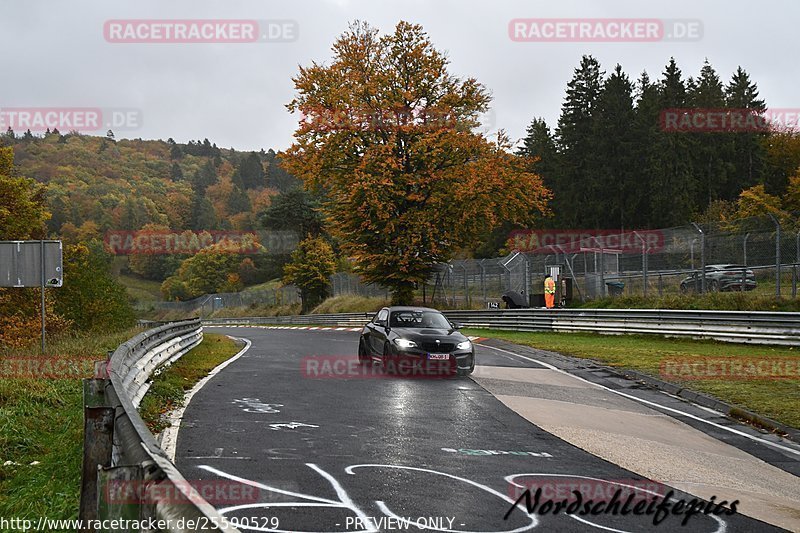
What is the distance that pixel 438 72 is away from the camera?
3800 cm

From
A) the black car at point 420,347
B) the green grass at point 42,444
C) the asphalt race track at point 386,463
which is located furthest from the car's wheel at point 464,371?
the green grass at point 42,444

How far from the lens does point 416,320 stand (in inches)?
656

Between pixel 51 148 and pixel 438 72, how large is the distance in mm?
167445

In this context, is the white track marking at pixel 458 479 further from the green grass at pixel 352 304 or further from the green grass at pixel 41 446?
the green grass at pixel 352 304

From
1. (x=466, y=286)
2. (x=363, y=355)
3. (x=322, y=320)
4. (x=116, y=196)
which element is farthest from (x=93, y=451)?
(x=116, y=196)

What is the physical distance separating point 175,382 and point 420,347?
4.59 metres

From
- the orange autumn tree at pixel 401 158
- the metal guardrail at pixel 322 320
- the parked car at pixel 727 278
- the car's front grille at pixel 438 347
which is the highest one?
the orange autumn tree at pixel 401 158

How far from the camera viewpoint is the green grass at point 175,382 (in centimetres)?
983

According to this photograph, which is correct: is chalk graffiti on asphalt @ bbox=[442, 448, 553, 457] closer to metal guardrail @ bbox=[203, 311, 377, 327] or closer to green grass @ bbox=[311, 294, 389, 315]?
metal guardrail @ bbox=[203, 311, 377, 327]

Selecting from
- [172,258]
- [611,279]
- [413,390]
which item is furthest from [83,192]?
[413,390]

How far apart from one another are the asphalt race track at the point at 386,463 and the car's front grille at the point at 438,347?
1.81m

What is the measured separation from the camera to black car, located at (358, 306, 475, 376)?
50.0 ft

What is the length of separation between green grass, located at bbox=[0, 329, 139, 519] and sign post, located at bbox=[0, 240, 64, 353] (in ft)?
22.1

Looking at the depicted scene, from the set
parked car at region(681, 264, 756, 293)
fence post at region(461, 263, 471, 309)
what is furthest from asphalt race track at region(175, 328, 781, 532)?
fence post at region(461, 263, 471, 309)
